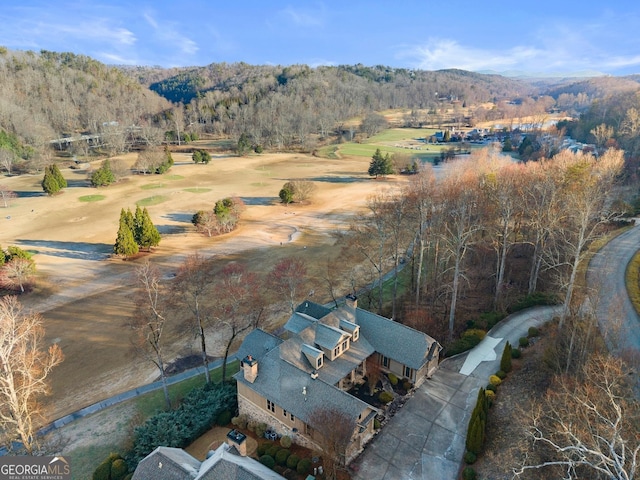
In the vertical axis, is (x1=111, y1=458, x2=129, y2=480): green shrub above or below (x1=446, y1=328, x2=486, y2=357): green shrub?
below

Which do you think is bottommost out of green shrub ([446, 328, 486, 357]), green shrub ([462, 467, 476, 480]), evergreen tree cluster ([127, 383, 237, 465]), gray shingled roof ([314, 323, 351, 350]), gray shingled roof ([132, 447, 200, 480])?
evergreen tree cluster ([127, 383, 237, 465])

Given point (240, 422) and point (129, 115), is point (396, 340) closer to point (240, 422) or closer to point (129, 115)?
point (240, 422)

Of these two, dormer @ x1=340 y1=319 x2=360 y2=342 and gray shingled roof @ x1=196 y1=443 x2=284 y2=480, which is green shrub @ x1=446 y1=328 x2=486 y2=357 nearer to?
dormer @ x1=340 y1=319 x2=360 y2=342

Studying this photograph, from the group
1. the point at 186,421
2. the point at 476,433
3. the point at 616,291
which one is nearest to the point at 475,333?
the point at 476,433

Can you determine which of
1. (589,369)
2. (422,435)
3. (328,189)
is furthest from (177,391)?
(328,189)

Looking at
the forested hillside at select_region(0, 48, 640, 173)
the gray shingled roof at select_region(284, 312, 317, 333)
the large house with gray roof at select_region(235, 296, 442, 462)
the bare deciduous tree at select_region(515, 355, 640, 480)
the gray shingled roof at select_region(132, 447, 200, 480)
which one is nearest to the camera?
the bare deciduous tree at select_region(515, 355, 640, 480)

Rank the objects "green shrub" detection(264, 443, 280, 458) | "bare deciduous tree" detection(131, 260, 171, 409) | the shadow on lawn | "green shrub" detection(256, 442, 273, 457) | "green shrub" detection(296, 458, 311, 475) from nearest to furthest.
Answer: "green shrub" detection(296, 458, 311, 475), "green shrub" detection(264, 443, 280, 458), "green shrub" detection(256, 442, 273, 457), "bare deciduous tree" detection(131, 260, 171, 409), the shadow on lawn

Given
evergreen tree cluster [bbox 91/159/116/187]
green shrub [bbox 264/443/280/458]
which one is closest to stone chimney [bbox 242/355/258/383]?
green shrub [bbox 264/443/280/458]
